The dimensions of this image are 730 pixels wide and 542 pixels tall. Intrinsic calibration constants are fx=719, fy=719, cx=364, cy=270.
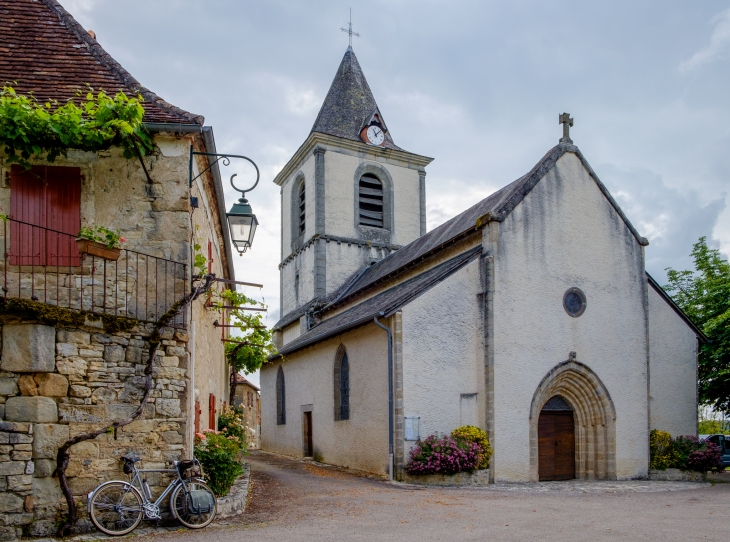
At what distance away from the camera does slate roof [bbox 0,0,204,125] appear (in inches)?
376

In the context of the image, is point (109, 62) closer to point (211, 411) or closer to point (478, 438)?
point (211, 411)

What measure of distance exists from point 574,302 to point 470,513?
328 inches

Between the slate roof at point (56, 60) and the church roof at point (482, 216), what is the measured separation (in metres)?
8.74

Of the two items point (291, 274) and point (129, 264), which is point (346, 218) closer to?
point (291, 274)

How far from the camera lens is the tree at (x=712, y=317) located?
17641mm

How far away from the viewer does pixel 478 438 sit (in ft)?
49.4

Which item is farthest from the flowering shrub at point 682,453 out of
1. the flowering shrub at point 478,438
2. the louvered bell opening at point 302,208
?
the louvered bell opening at point 302,208

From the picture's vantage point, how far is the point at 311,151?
28.7 m

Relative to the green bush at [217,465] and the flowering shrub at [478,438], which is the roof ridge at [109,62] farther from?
the flowering shrub at [478,438]

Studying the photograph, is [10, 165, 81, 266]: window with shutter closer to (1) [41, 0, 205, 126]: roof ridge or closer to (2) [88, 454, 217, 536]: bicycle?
(1) [41, 0, 205, 126]: roof ridge

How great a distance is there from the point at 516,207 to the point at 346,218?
39.7ft

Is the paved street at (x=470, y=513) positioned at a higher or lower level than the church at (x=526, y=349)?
lower

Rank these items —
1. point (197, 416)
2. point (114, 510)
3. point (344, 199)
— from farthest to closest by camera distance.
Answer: point (344, 199) < point (197, 416) < point (114, 510)

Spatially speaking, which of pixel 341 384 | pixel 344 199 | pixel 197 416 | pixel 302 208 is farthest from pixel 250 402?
pixel 197 416
